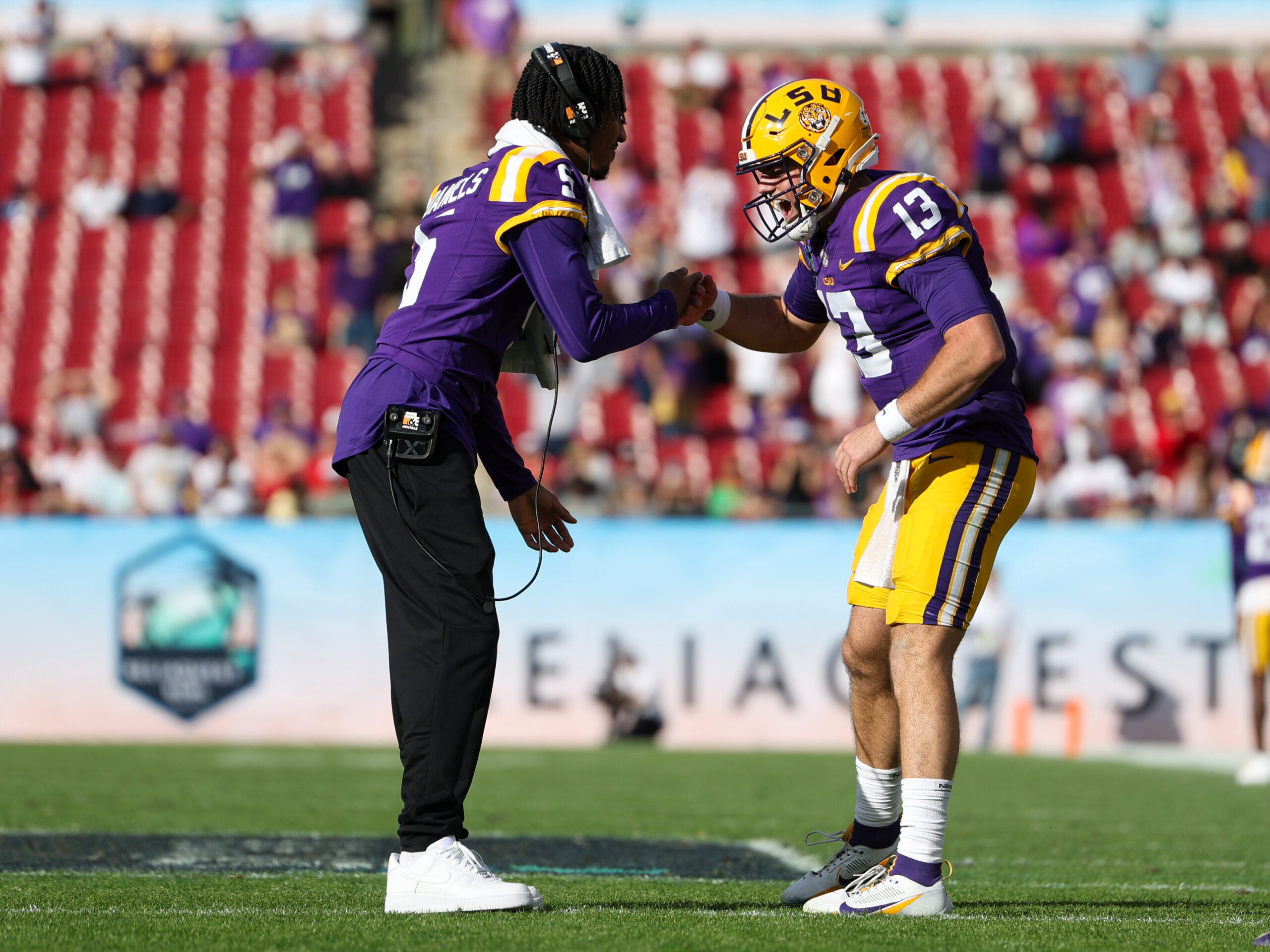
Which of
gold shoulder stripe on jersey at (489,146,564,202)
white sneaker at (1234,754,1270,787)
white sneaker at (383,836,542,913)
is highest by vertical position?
gold shoulder stripe on jersey at (489,146,564,202)

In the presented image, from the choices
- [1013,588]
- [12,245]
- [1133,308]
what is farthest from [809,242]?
[12,245]

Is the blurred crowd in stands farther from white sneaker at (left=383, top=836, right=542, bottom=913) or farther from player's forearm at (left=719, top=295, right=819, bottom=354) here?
white sneaker at (left=383, top=836, right=542, bottom=913)

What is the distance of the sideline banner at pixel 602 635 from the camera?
43.6 feet

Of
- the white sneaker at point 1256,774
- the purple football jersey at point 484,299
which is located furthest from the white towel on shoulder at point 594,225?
the white sneaker at point 1256,774

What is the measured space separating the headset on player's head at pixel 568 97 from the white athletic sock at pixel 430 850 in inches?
70.6

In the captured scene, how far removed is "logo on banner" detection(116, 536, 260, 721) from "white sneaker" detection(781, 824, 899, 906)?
361 inches

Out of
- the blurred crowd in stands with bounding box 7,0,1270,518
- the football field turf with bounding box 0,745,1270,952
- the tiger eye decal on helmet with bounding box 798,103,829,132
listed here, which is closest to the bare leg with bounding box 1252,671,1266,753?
the football field turf with bounding box 0,745,1270,952

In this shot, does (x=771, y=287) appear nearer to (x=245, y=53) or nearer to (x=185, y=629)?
(x=185, y=629)

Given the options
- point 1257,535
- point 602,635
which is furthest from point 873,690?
point 602,635

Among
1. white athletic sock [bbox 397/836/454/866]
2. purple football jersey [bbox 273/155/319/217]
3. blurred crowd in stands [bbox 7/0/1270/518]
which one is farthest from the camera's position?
purple football jersey [bbox 273/155/319/217]

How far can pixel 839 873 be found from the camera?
4758mm

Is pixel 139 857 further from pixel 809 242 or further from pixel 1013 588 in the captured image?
pixel 1013 588

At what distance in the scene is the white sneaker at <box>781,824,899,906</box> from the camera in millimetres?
4656

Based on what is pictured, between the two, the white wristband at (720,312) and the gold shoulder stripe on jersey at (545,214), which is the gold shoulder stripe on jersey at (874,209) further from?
the gold shoulder stripe on jersey at (545,214)
